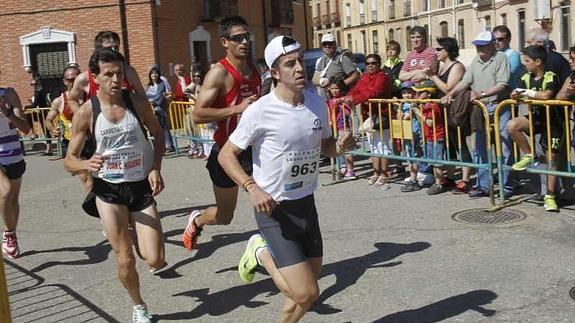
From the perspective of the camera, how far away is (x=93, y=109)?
5051 mm

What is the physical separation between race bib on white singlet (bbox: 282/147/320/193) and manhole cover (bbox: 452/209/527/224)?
3.55 m

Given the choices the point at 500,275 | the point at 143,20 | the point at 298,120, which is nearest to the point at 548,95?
the point at 500,275

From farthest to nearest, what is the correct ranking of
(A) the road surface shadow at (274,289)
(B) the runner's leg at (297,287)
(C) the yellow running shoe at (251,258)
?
1. (A) the road surface shadow at (274,289)
2. (C) the yellow running shoe at (251,258)
3. (B) the runner's leg at (297,287)

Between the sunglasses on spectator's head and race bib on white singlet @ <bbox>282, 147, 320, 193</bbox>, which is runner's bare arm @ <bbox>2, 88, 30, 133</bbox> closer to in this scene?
the sunglasses on spectator's head

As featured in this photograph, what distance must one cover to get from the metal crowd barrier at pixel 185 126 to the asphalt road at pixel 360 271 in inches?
176

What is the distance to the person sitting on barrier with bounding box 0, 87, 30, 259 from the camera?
6914 mm

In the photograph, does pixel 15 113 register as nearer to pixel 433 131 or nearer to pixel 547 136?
Result: pixel 433 131

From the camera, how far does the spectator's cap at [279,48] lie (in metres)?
4.03

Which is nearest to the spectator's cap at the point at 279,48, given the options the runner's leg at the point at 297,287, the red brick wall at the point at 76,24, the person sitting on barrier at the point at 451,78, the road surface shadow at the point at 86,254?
the runner's leg at the point at 297,287

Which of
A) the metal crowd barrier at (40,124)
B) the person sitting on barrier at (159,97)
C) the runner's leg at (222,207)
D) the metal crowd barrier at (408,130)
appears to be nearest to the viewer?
the runner's leg at (222,207)

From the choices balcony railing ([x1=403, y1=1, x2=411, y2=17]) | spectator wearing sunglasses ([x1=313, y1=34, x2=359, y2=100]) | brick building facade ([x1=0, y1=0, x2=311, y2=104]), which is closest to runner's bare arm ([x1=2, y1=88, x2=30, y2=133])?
spectator wearing sunglasses ([x1=313, y1=34, x2=359, y2=100])

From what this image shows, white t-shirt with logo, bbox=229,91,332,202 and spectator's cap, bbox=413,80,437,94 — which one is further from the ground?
spectator's cap, bbox=413,80,437,94

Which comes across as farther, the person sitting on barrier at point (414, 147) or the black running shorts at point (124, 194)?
the person sitting on barrier at point (414, 147)

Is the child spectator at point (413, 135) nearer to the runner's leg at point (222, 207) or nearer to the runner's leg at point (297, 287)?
the runner's leg at point (222, 207)
